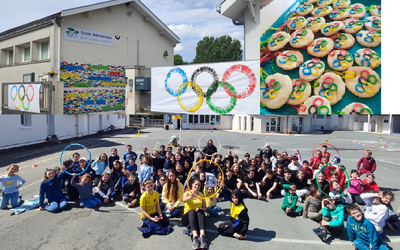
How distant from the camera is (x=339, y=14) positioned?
431cm

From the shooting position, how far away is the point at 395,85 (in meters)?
3.97

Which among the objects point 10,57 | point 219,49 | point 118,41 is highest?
point 219,49

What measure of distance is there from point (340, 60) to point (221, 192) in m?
4.63

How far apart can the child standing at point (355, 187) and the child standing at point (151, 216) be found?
17.7ft

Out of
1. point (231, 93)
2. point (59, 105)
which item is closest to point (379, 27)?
point (231, 93)

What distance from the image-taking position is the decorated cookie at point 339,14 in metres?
4.28

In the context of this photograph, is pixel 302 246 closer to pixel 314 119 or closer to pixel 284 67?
pixel 284 67

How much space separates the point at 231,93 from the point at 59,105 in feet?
10.8

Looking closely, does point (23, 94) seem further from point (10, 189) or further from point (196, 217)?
point (196, 217)

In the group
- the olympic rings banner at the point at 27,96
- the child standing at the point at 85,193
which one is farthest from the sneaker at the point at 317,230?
the olympic rings banner at the point at 27,96

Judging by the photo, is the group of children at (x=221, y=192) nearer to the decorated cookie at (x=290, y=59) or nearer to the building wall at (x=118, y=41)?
the decorated cookie at (x=290, y=59)

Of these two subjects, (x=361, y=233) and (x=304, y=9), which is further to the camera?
(x=304, y=9)

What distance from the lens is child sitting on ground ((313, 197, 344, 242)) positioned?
4.69 meters

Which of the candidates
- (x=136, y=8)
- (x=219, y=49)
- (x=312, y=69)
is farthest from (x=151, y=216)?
(x=219, y=49)
